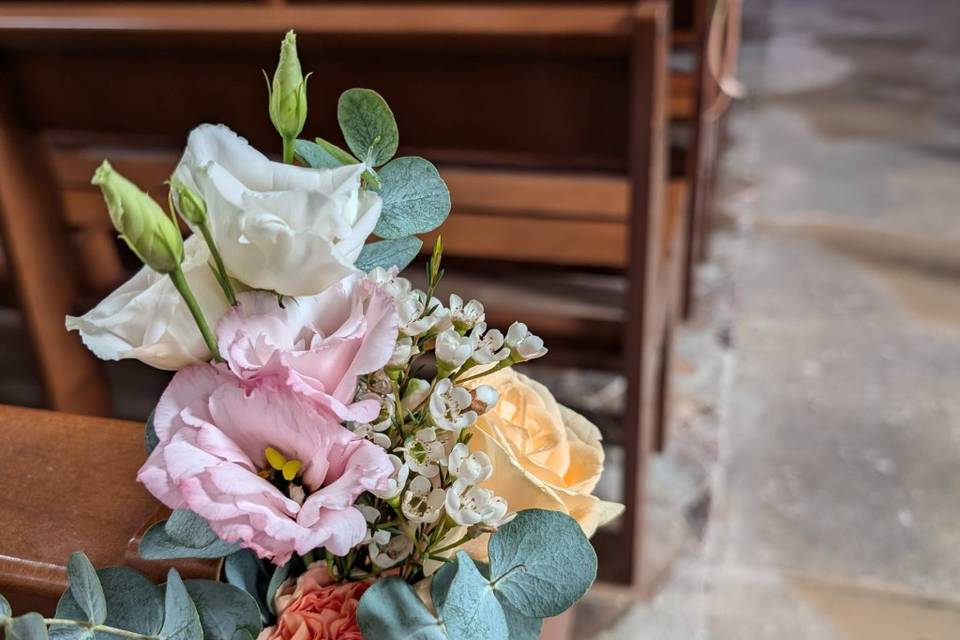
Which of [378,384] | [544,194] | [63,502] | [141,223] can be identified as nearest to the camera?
[141,223]

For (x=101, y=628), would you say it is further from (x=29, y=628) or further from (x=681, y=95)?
(x=681, y=95)

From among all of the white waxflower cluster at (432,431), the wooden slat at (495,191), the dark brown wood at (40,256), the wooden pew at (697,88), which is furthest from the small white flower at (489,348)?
the wooden pew at (697,88)

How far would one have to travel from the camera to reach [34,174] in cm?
197

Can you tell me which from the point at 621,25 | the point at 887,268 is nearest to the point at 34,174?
the point at 621,25

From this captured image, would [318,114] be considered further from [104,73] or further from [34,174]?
[34,174]

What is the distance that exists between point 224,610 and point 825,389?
2.32 m

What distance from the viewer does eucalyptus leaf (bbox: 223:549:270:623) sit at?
52cm

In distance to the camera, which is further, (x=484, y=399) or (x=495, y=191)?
(x=495, y=191)

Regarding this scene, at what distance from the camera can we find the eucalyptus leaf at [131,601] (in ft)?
1.66

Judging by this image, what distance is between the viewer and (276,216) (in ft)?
1.40

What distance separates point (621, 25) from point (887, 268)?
2.08 m

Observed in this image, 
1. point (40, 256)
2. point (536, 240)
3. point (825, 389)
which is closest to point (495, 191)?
point (536, 240)

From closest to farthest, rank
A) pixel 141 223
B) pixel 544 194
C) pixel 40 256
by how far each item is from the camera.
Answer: pixel 141 223 < pixel 40 256 < pixel 544 194

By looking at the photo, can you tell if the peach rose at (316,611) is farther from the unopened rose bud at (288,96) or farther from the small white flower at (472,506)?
the unopened rose bud at (288,96)
